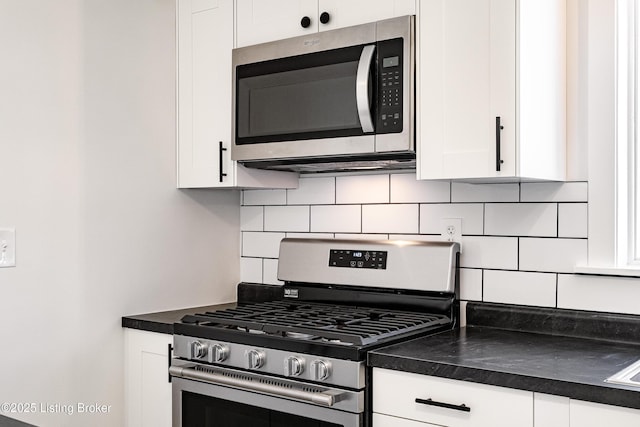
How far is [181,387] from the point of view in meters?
Answer: 2.35

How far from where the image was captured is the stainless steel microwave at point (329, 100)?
2236mm

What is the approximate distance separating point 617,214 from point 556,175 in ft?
0.72

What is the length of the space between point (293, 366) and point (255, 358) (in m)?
0.15

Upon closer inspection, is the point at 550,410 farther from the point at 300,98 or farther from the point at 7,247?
the point at 7,247

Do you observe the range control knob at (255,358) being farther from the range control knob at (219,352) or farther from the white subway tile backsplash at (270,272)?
the white subway tile backsplash at (270,272)

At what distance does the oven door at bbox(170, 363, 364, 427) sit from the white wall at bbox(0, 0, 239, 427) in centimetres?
42

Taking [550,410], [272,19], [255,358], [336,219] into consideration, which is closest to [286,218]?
[336,219]

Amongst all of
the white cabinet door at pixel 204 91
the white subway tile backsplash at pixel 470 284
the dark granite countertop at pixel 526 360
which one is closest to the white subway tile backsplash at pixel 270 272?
the white cabinet door at pixel 204 91

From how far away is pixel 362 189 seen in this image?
2750 millimetres

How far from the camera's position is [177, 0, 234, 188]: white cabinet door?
8.87ft

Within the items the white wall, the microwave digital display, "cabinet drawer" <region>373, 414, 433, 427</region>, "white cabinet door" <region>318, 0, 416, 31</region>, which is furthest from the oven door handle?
"white cabinet door" <region>318, 0, 416, 31</region>

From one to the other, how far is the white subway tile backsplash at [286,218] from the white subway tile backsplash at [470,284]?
73cm

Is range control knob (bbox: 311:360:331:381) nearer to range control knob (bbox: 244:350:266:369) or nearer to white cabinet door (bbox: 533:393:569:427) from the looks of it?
range control knob (bbox: 244:350:266:369)

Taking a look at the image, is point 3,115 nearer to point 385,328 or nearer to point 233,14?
point 233,14
